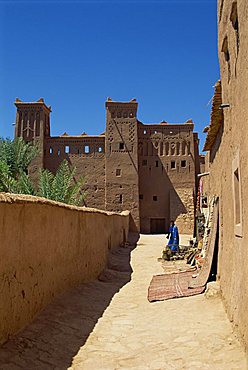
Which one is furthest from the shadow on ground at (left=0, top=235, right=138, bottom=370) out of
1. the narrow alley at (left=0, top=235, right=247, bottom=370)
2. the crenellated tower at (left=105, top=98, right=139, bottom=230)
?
the crenellated tower at (left=105, top=98, right=139, bottom=230)

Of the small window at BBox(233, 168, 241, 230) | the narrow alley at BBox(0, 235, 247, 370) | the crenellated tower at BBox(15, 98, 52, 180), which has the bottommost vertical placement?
the narrow alley at BBox(0, 235, 247, 370)

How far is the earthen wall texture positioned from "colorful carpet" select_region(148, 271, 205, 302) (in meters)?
0.84

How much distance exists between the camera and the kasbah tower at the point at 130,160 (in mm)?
30062

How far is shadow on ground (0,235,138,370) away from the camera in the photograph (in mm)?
3850

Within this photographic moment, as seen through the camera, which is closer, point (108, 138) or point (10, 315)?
point (10, 315)

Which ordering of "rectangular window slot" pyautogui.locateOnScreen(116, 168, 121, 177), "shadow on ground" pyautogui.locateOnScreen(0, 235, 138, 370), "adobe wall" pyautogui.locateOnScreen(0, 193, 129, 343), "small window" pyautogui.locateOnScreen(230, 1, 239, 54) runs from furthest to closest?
"rectangular window slot" pyautogui.locateOnScreen(116, 168, 121, 177) → "small window" pyautogui.locateOnScreen(230, 1, 239, 54) → "adobe wall" pyautogui.locateOnScreen(0, 193, 129, 343) → "shadow on ground" pyautogui.locateOnScreen(0, 235, 138, 370)

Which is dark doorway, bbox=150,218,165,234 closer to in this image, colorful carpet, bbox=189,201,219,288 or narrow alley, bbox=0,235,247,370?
colorful carpet, bbox=189,201,219,288

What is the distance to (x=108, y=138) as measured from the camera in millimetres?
30469

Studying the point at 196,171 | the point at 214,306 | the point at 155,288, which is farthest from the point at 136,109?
the point at 214,306

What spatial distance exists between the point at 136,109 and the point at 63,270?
2496 centimetres

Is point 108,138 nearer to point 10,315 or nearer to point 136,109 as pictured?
point 136,109

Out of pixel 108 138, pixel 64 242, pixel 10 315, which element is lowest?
pixel 10 315

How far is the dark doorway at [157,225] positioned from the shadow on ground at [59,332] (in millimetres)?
22747

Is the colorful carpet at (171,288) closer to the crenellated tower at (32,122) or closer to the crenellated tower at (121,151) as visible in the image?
the crenellated tower at (121,151)
